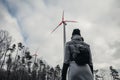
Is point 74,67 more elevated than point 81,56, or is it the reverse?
point 81,56

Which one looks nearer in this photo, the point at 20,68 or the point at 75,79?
the point at 75,79

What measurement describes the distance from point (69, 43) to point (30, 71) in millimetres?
70444

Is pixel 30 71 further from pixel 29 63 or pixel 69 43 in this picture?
pixel 69 43

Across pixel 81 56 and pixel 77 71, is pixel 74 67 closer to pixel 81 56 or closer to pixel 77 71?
pixel 77 71

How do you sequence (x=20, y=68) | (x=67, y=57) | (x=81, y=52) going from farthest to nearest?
(x=20, y=68), (x=67, y=57), (x=81, y=52)

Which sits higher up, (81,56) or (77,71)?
(81,56)

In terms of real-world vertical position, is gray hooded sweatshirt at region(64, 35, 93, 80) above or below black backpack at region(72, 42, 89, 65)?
below

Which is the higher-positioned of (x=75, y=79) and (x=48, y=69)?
(x=48, y=69)

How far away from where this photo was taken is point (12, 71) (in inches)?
2640

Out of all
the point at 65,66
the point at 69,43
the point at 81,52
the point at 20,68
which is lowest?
the point at 65,66

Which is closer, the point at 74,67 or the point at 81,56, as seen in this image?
the point at 81,56

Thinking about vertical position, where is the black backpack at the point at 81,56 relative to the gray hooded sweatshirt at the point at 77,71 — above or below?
above

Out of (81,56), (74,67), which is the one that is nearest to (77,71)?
(74,67)

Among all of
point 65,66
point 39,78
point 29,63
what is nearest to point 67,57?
point 65,66
